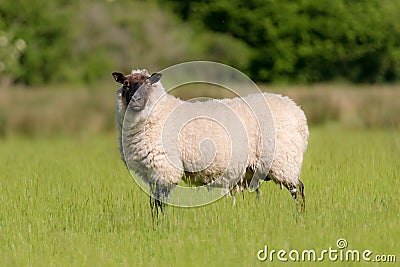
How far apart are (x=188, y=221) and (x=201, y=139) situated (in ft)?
3.41

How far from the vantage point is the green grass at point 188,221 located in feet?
20.4

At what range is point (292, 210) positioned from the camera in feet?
24.3

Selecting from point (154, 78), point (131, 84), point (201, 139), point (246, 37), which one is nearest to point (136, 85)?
point (131, 84)

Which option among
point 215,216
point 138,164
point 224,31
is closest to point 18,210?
point 138,164

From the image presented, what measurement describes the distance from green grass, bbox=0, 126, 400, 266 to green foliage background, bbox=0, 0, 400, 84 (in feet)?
66.4

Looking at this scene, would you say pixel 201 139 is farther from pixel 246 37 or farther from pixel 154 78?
pixel 246 37

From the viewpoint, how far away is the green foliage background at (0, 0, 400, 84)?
98.4ft

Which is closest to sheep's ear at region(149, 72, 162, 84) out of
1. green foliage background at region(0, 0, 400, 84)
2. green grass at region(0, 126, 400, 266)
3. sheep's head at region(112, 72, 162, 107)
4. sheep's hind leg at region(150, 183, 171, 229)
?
sheep's head at region(112, 72, 162, 107)

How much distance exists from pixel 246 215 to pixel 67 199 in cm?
218

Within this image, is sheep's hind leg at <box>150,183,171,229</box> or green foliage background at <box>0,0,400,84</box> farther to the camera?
green foliage background at <box>0,0,400,84</box>

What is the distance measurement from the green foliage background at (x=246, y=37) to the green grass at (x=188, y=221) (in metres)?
20.2

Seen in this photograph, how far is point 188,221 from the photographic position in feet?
23.2

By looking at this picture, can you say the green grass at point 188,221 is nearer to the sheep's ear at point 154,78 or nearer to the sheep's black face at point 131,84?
the sheep's black face at point 131,84

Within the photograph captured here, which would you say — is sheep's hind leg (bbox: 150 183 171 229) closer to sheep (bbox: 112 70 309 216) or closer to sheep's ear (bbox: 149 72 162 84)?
sheep (bbox: 112 70 309 216)
